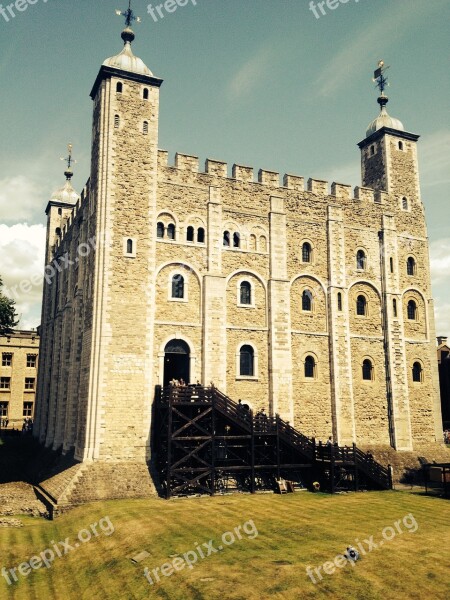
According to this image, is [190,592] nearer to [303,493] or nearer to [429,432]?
[303,493]

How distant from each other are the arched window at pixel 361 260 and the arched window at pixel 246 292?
25.9ft

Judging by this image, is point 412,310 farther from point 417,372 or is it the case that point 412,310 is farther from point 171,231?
point 171,231

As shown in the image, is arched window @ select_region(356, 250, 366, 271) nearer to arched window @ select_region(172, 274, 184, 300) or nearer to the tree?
arched window @ select_region(172, 274, 184, 300)

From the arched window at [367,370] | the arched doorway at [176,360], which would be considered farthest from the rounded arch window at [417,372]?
the arched doorway at [176,360]

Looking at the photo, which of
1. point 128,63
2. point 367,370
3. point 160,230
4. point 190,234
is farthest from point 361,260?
point 128,63

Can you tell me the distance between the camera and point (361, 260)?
3306 centimetres

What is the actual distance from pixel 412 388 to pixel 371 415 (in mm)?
3775

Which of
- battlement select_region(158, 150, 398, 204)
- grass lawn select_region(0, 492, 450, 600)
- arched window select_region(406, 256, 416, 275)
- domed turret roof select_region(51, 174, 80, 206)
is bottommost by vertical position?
grass lawn select_region(0, 492, 450, 600)

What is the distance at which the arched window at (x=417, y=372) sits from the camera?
109 feet

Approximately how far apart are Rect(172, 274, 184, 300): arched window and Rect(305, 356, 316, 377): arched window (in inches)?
327

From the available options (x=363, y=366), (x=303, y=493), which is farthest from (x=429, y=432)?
(x=303, y=493)

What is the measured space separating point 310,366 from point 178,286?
9.04 metres

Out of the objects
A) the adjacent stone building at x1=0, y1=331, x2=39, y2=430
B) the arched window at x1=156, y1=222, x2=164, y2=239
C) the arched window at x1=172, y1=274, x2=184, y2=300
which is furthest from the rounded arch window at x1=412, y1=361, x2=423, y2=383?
the adjacent stone building at x1=0, y1=331, x2=39, y2=430

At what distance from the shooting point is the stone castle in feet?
82.1
